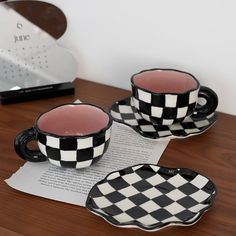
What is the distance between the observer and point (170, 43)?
0.86m

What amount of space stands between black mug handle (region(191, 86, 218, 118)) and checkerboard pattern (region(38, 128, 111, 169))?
220mm

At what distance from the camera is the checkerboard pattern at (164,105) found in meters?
0.73

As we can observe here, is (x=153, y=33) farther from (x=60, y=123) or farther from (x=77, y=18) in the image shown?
(x=60, y=123)

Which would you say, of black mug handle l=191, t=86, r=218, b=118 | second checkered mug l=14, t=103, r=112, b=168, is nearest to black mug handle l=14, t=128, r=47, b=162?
second checkered mug l=14, t=103, r=112, b=168

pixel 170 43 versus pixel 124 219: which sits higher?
pixel 170 43

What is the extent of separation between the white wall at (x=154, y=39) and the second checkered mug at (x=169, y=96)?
0.19 feet

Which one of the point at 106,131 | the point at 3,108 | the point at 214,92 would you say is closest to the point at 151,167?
the point at 106,131

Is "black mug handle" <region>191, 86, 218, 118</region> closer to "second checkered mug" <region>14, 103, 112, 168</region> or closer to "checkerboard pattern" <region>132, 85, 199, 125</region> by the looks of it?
"checkerboard pattern" <region>132, 85, 199, 125</region>

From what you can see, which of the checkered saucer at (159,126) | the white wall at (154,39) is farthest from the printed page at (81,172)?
the white wall at (154,39)

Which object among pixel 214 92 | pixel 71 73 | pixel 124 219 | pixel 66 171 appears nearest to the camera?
pixel 124 219

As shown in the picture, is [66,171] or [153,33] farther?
[153,33]

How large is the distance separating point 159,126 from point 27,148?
0.77 feet

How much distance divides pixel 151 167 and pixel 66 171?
126mm

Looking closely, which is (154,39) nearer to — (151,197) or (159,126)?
(159,126)
